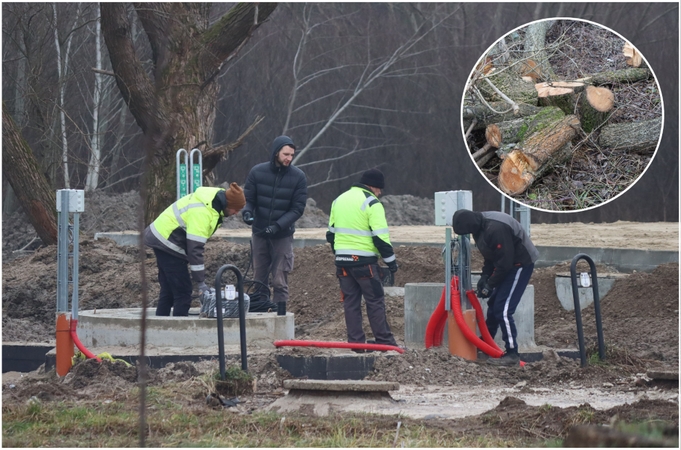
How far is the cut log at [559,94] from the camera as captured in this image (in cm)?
639

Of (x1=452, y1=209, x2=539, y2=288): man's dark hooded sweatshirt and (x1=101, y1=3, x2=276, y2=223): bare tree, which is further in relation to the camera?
(x1=101, y1=3, x2=276, y2=223): bare tree

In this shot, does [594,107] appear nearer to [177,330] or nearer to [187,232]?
[187,232]

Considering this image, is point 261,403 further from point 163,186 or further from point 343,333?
point 163,186

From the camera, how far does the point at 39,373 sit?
28.5 ft

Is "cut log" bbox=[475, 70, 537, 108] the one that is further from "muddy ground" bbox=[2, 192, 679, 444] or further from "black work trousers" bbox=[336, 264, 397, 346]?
"black work trousers" bbox=[336, 264, 397, 346]

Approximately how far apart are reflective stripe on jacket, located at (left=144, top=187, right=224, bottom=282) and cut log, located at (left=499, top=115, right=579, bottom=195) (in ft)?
10.3

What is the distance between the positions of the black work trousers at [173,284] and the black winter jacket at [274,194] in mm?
1134

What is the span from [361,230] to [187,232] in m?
1.63

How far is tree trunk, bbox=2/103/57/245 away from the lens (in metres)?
14.5

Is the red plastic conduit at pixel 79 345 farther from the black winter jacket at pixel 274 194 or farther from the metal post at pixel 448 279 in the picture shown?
the metal post at pixel 448 279

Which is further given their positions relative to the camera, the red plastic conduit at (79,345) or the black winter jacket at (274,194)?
the black winter jacket at (274,194)

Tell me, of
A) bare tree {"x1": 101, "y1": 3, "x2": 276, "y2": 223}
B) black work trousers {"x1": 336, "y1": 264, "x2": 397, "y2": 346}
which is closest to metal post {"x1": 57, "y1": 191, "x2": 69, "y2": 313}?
black work trousers {"x1": 336, "y1": 264, "x2": 397, "y2": 346}

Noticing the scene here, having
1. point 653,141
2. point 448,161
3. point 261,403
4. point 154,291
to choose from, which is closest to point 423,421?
point 261,403

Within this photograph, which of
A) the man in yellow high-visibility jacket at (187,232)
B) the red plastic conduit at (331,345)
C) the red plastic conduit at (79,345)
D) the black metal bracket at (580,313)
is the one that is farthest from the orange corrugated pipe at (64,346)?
the black metal bracket at (580,313)
